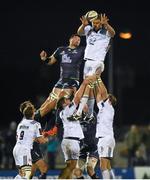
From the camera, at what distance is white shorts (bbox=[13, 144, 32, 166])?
22062 mm

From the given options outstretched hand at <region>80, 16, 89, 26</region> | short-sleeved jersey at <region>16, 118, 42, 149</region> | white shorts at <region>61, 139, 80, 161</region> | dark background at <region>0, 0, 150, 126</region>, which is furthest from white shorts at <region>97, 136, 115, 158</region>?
dark background at <region>0, 0, 150, 126</region>

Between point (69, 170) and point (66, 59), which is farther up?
point (66, 59)

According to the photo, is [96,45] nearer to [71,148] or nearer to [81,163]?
[71,148]

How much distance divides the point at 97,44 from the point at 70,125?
2.40m

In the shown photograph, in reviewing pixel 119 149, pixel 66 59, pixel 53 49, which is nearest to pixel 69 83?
pixel 66 59

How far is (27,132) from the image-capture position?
22.2m

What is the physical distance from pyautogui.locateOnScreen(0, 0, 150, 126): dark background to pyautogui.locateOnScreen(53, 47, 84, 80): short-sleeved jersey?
13.9 meters

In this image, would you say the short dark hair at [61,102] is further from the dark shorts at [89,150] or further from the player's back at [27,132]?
the dark shorts at [89,150]

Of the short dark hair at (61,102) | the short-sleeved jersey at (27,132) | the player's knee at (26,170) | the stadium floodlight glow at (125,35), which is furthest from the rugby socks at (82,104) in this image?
the stadium floodlight glow at (125,35)

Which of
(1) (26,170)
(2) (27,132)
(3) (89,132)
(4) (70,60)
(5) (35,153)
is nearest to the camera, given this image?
(1) (26,170)

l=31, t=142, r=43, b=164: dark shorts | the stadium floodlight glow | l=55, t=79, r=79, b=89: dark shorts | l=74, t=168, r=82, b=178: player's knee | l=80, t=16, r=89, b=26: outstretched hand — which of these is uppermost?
the stadium floodlight glow

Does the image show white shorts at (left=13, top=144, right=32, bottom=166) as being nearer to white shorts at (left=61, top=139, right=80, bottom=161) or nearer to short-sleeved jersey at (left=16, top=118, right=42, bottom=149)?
short-sleeved jersey at (left=16, top=118, right=42, bottom=149)

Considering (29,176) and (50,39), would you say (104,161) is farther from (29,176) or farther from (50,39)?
(50,39)

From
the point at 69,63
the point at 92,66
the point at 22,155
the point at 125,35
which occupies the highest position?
the point at 125,35
